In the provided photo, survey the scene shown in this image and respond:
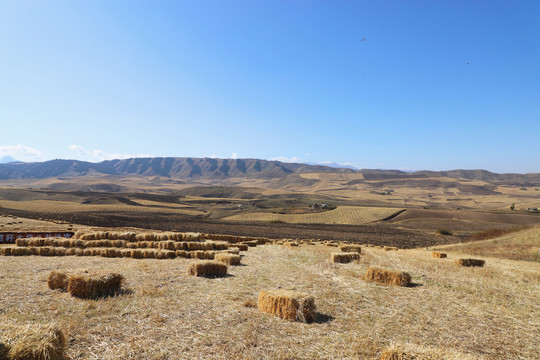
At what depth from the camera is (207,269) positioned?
15.8 metres

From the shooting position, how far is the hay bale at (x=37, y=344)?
5.33 metres

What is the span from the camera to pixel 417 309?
11.1 m

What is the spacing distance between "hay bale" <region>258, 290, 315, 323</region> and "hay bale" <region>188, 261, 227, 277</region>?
6085 mm

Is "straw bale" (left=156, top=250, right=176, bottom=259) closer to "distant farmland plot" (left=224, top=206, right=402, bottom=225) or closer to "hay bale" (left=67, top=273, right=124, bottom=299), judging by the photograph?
"hay bale" (left=67, top=273, right=124, bottom=299)

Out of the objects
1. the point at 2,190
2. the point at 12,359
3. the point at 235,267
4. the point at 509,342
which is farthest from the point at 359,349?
the point at 2,190

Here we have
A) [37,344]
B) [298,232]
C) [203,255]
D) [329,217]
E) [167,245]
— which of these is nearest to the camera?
[37,344]

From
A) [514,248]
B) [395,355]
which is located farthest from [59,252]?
[514,248]

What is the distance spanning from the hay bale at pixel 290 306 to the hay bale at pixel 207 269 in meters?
6.09

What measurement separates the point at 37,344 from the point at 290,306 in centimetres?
659

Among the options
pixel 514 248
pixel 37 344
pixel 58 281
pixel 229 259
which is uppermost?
pixel 37 344

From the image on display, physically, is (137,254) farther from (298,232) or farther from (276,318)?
(298,232)

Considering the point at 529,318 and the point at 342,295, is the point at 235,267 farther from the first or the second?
the point at 529,318

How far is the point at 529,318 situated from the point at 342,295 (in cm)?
644

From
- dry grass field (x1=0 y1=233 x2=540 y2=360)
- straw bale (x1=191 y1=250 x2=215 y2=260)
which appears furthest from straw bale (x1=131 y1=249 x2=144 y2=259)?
dry grass field (x1=0 y1=233 x2=540 y2=360)
